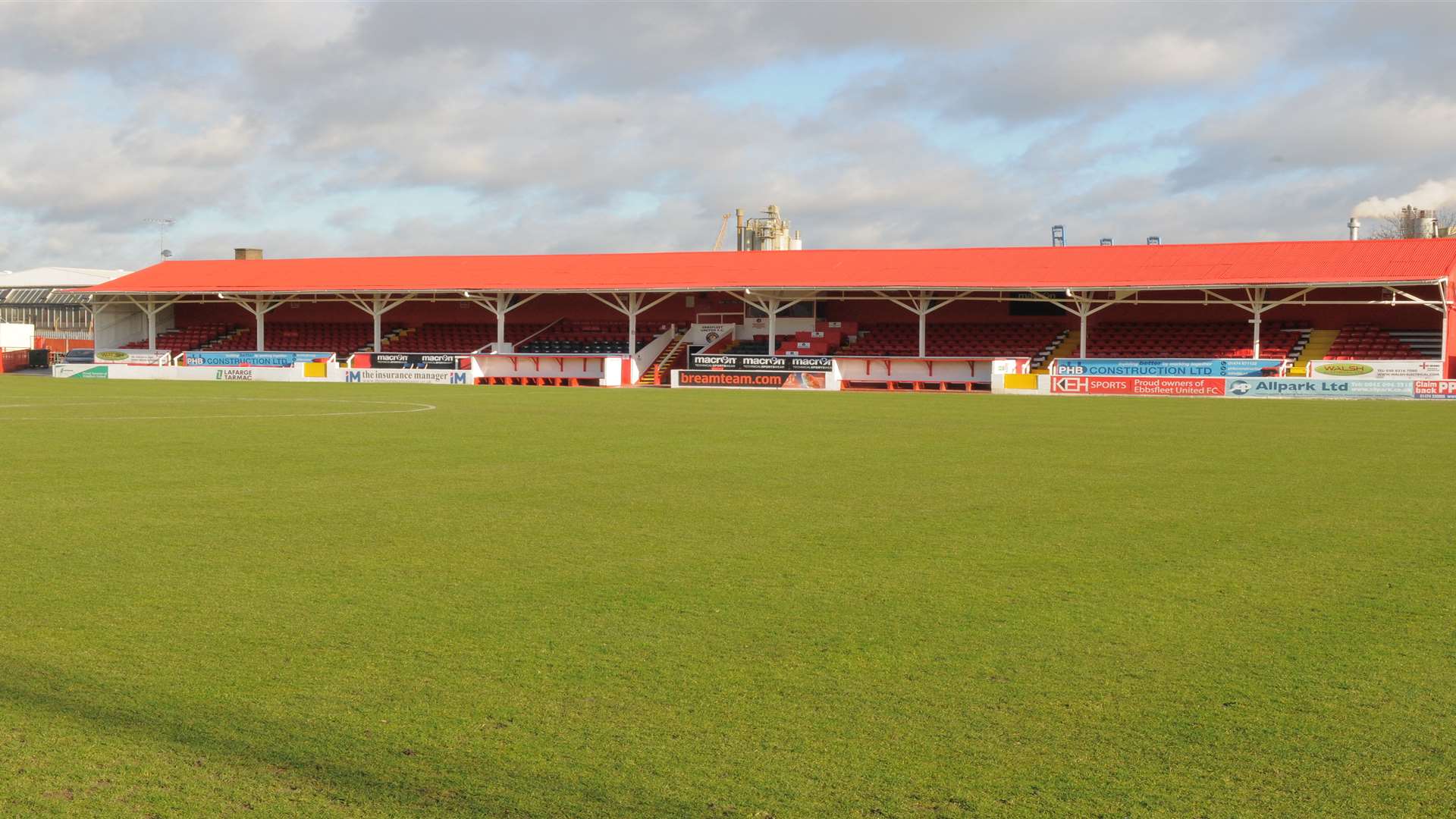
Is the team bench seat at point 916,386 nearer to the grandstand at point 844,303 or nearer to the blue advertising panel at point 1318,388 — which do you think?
the grandstand at point 844,303

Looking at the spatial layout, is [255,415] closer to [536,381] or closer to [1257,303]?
[536,381]

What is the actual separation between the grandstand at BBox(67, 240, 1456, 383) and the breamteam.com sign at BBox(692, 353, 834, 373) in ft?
6.15

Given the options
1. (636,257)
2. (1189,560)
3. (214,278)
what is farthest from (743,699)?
(214,278)

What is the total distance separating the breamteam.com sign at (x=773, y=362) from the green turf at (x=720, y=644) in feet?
91.9

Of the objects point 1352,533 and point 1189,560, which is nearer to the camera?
point 1189,560

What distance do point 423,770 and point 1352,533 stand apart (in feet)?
24.1

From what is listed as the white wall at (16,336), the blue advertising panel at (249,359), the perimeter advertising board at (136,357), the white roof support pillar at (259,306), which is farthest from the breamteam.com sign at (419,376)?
the white wall at (16,336)

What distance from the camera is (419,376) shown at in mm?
43781

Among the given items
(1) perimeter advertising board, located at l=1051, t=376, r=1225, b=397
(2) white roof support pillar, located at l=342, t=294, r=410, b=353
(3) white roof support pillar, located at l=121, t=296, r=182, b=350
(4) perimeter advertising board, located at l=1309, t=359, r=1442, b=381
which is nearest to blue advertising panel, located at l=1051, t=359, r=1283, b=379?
(1) perimeter advertising board, located at l=1051, t=376, r=1225, b=397

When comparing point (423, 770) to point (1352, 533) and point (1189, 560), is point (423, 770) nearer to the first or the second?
point (1189, 560)

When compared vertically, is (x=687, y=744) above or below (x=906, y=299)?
below

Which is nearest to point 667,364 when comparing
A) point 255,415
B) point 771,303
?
point 771,303

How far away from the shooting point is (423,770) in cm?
404

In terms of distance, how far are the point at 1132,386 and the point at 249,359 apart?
2967 centimetres
